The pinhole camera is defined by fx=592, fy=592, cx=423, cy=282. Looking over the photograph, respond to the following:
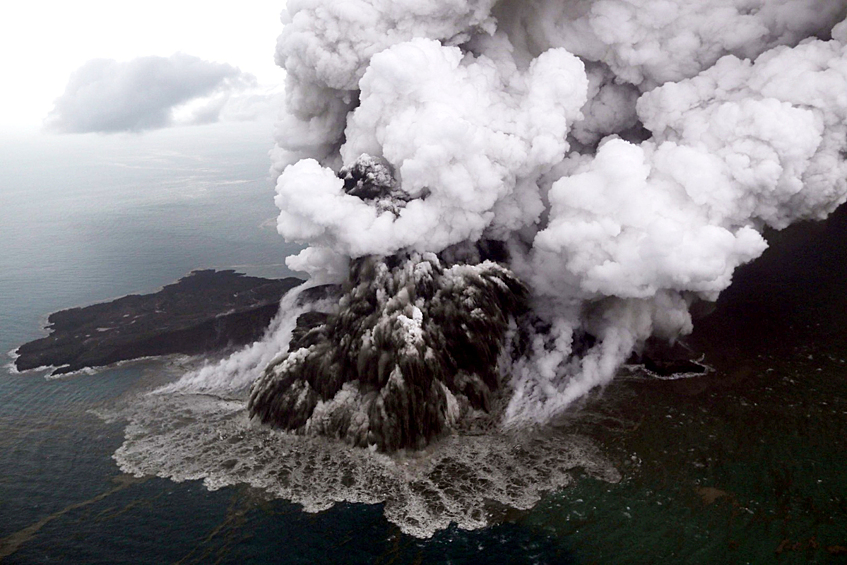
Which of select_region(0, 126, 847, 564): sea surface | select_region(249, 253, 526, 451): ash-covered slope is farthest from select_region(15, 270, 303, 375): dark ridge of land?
select_region(249, 253, 526, 451): ash-covered slope

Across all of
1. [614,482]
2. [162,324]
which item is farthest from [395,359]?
[162,324]

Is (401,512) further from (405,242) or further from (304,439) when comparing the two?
(405,242)

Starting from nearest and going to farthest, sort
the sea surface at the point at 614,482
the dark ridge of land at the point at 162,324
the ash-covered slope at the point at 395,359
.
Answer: the sea surface at the point at 614,482
the ash-covered slope at the point at 395,359
the dark ridge of land at the point at 162,324

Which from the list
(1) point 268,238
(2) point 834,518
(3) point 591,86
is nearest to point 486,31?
(3) point 591,86

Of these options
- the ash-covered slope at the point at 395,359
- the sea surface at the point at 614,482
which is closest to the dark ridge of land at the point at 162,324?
the sea surface at the point at 614,482

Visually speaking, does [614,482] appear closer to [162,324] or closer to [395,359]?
[395,359]

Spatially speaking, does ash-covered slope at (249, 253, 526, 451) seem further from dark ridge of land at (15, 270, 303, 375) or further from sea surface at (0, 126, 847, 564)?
dark ridge of land at (15, 270, 303, 375)

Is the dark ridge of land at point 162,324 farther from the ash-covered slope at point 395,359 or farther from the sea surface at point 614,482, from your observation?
the ash-covered slope at point 395,359

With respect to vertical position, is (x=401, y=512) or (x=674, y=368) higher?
(x=674, y=368)
